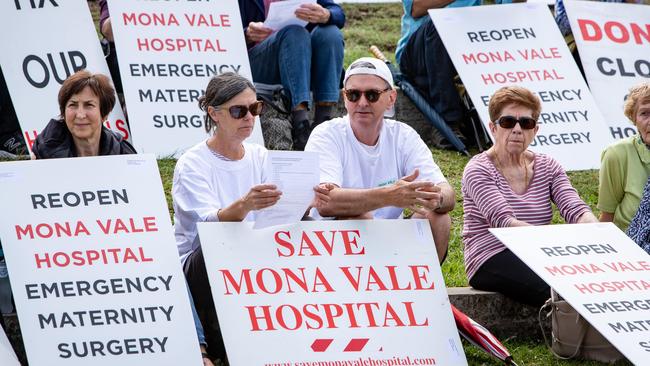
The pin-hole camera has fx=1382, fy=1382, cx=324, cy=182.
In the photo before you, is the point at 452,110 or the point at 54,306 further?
the point at 452,110

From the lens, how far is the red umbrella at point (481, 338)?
6.69m

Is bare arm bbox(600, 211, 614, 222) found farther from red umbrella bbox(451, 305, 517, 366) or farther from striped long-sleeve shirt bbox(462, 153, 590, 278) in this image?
red umbrella bbox(451, 305, 517, 366)

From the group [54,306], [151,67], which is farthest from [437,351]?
[151,67]

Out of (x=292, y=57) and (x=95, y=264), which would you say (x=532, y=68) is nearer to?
(x=292, y=57)

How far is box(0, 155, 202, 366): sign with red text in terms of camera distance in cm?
605

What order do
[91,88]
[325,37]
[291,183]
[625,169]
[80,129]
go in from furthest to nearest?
[325,37] < [625,169] < [91,88] < [80,129] < [291,183]

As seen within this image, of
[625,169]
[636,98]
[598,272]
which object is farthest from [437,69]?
[598,272]

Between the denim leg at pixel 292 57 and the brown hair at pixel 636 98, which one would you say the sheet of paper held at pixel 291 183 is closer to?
the brown hair at pixel 636 98

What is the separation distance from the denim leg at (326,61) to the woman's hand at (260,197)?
123 inches

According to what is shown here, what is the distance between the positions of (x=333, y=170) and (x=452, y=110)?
9.89ft

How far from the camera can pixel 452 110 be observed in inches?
389

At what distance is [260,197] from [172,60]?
3.20 m

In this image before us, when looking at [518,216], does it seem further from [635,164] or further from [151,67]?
[151,67]

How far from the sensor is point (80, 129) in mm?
6809
